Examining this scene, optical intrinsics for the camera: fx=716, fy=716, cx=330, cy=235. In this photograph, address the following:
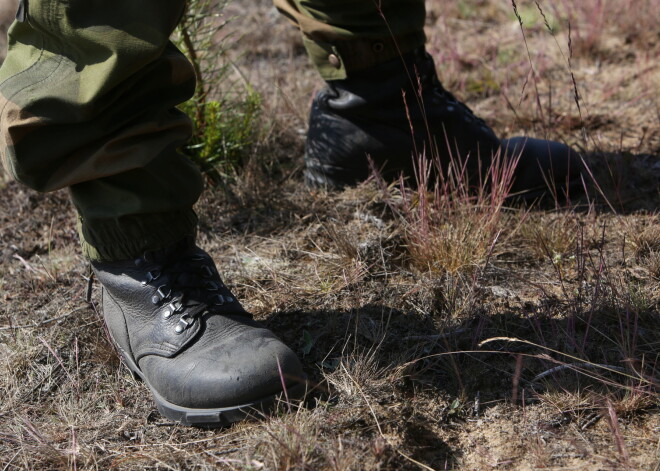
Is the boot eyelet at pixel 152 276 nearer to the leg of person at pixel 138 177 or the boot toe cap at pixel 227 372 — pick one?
the leg of person at pixel 138 177

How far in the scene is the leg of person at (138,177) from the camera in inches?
53.2

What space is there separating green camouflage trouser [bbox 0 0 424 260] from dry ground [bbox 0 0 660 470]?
0.37 m

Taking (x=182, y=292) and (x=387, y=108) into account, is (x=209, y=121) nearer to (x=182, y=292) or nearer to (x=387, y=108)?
(x=387, y=108)

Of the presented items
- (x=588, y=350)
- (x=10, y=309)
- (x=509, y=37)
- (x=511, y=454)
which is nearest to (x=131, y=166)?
(x=10, y=309)

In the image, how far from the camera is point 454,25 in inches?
143

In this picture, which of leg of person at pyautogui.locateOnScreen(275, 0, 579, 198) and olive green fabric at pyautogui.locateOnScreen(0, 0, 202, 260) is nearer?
olive green fabric at pyautogui.locateOnScreen(0, 0, 202, 260)

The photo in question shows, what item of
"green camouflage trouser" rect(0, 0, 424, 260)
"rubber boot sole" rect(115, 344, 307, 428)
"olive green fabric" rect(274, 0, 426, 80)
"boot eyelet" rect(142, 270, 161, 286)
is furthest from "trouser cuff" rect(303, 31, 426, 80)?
"rubber boot sole" rect(115, 344, 307, 428)

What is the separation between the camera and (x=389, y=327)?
172cm

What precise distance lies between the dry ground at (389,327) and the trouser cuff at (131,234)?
309mm

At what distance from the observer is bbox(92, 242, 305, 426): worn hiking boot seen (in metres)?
1.41

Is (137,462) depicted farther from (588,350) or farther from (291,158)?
(291,158)

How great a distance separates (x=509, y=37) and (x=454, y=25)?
34 centimetres

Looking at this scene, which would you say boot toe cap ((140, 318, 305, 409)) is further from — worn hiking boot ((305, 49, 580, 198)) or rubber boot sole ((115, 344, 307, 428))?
worn hiking boot ((305, 49, 580, 198))

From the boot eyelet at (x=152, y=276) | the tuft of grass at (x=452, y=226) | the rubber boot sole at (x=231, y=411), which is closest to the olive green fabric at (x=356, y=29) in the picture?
the tuft of grass at (x=452, y=226)
